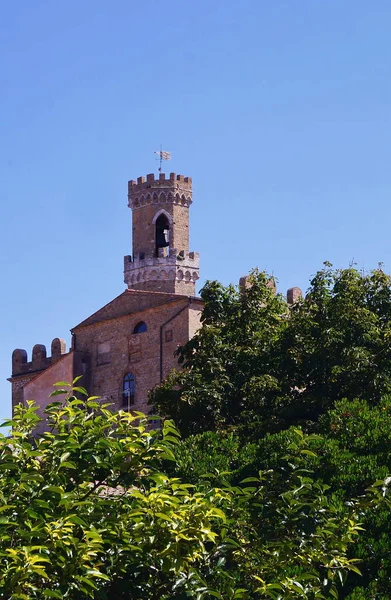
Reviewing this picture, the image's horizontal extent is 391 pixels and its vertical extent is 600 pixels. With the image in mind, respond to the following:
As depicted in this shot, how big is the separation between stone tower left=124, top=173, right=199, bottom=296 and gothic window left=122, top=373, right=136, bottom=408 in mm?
15390

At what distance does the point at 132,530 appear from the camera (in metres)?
10.6

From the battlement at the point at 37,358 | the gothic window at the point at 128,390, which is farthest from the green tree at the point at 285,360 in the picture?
the battlement at the point at 37,358

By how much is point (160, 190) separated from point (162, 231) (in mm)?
1993

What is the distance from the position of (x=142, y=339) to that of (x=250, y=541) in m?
32.7

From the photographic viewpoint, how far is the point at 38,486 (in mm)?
10672

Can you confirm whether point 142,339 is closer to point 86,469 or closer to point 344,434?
point 344,434

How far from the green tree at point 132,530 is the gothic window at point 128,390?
108 feet

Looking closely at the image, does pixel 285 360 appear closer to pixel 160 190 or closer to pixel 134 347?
pixel 134 347

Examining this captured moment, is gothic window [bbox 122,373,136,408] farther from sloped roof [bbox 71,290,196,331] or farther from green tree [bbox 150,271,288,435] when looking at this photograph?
green tree [bbox 150,271,288,435]

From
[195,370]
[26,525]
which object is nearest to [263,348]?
[195,370]

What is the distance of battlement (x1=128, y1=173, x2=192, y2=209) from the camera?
204 feet

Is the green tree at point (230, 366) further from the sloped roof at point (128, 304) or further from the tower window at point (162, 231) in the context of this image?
the tower window at point (162, 231)

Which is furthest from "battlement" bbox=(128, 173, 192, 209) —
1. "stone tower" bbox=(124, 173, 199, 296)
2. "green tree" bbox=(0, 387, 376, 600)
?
"green tree" bbox=(0, 387, 376, 600)

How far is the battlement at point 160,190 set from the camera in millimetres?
62250
